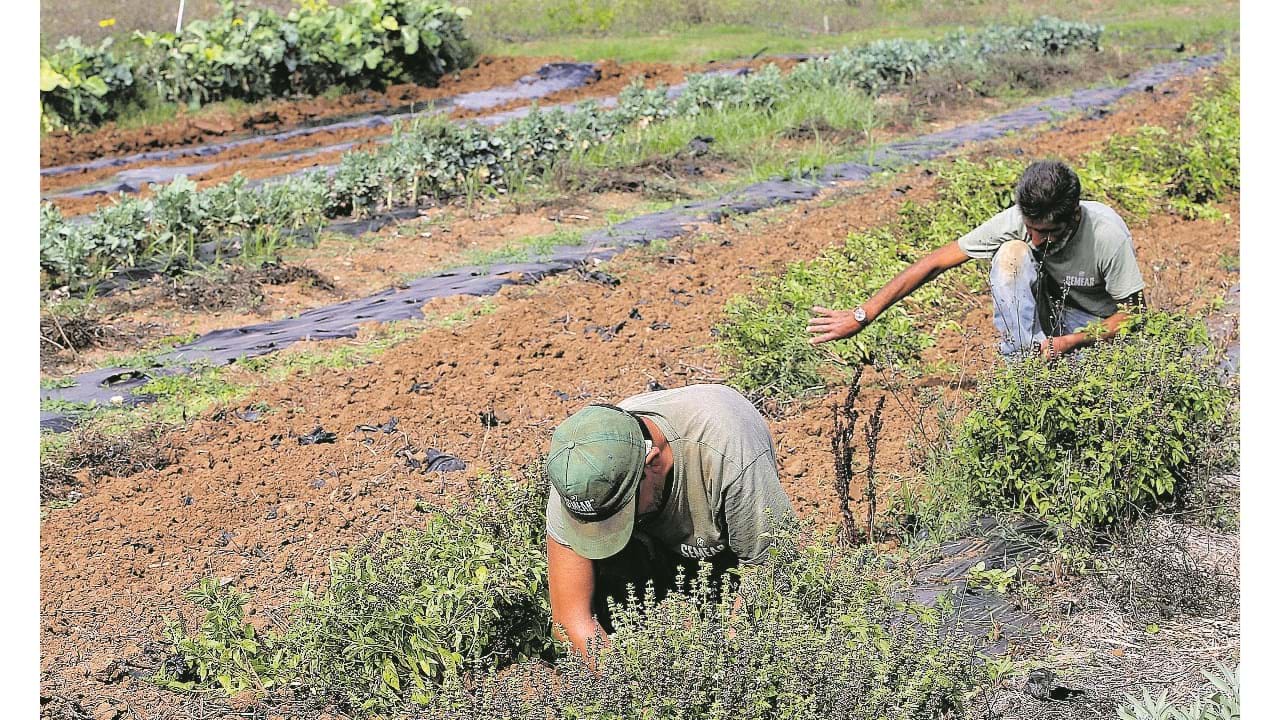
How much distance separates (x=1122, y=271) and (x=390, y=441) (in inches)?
135

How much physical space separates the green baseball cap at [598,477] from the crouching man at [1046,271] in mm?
1522

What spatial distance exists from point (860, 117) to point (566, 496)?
11.5 meters

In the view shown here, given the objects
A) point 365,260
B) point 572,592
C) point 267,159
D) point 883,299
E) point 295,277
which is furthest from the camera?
point 267,159

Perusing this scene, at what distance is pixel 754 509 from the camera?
321cm

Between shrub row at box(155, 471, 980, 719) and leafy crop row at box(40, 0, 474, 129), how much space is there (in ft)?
46.5

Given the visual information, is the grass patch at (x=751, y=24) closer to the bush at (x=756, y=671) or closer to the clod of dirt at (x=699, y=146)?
the clod of dirt at (x=699, y=146)

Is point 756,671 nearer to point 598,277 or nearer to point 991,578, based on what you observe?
point 991,578

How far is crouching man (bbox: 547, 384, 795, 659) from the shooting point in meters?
2.90

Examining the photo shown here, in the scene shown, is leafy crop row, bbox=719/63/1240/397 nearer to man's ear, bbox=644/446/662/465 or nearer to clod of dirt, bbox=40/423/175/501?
man's ear, bbox=644/446/662/465

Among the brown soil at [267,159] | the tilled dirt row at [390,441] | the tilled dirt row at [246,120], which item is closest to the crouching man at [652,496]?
the tilled dirt row at [390,441]

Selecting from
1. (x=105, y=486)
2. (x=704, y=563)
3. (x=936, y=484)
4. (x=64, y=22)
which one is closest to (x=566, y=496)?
(x=704, y=563)

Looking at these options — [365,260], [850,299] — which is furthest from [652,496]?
[365,260]

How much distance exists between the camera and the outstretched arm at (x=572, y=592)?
119 inches

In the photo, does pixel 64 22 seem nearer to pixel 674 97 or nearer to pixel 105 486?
pixel 674 97
